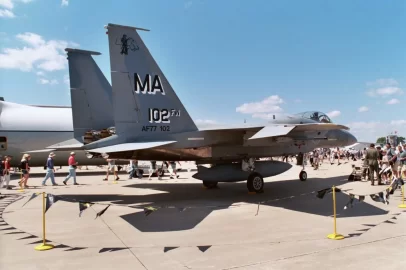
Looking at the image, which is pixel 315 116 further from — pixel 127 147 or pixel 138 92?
pixel 127 147

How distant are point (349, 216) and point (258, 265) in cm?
394

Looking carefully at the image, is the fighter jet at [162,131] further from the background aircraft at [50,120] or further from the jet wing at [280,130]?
the background aircraft at [50,120]

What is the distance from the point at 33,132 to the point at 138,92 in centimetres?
1449

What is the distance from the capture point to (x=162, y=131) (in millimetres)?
9664

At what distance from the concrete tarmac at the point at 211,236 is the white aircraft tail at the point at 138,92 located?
2.35m

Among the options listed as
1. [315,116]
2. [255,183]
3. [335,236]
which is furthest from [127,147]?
[315,116]

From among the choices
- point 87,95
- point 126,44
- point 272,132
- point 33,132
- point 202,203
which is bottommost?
point 202,203

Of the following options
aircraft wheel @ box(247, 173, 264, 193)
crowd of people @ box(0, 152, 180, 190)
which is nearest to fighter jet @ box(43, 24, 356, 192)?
aircraft wheel @ box(247, 173, 264, 193)

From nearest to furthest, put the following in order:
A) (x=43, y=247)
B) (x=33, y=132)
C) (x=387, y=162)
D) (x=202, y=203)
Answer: (x=43, y=247) < (x=202, y=203) < (x=387, y=162) < (x=33, y=132)

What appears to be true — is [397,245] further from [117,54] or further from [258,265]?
[117,54]

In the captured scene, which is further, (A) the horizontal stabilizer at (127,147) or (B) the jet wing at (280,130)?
(B) the jet wing at (280,130)

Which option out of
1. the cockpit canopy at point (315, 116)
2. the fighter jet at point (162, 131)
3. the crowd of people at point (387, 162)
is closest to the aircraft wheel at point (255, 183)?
the fighter jet at point (162, 131)

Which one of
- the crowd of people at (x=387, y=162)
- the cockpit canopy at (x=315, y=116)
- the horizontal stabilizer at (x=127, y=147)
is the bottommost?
the crowd of people at (x=387, y=162)

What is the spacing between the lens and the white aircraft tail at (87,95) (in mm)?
14234
